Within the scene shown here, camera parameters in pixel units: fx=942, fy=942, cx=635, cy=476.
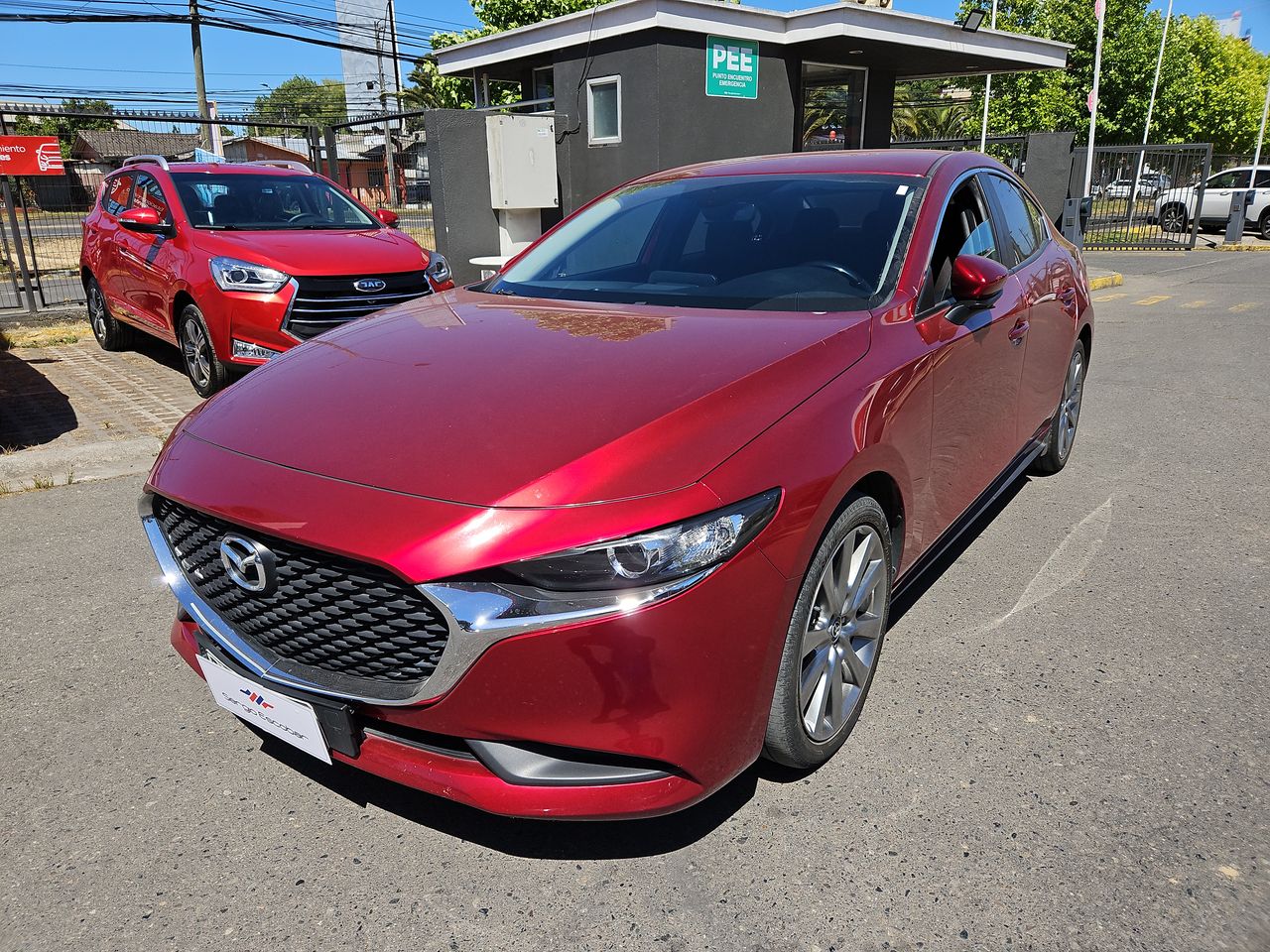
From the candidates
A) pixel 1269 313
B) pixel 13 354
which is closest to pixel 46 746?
pixel 13 354

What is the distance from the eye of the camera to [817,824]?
2.47 m

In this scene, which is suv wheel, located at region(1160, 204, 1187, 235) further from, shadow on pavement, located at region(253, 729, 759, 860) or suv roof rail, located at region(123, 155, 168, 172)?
shadow on pavement, located at region(253, 729, 759, 860)

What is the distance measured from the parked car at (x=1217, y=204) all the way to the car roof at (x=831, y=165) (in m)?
21.6

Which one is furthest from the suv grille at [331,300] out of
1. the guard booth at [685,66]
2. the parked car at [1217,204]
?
the parked car at [1217,204]

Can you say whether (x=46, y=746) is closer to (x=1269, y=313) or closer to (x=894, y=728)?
(x=894, y=728)

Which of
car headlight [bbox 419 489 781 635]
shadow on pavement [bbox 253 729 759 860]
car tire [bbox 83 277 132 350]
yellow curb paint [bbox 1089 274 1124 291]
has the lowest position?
yellow curb paint [bbox 1089 274 1124 291]

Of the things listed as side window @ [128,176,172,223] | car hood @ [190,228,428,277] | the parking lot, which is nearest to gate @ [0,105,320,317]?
side window @ [128,176,172,223]

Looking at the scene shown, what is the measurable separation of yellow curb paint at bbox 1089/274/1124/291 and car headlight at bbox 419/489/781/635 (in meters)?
14.2

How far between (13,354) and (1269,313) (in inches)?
550

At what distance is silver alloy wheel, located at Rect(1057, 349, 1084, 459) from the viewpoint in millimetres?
5125

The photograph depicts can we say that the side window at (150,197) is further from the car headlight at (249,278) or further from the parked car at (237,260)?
the car headlight at (249,278)

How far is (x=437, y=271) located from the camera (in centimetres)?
753

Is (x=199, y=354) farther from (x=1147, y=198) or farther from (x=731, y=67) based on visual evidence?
(x=1147, y=198)

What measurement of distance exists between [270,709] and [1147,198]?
25864mm
